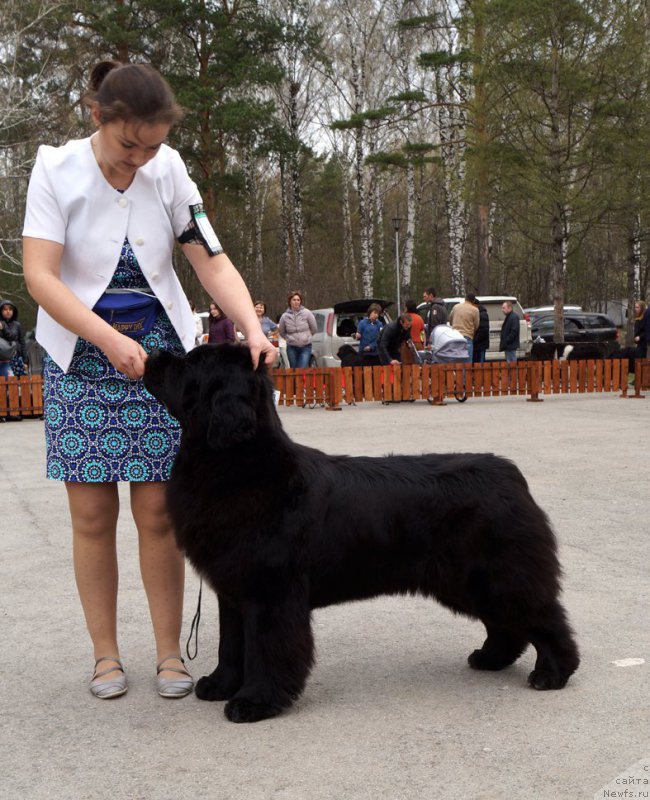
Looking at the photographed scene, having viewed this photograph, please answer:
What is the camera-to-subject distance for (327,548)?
3.10 meters

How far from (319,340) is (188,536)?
18.8 metres

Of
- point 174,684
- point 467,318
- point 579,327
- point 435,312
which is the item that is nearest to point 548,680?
point 174,684

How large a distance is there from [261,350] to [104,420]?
0.71 m

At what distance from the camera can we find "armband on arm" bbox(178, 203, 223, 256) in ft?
11.3

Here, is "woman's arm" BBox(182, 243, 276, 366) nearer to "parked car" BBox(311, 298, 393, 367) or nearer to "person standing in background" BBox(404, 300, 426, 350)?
"person standing in background" BBox(404, 300, 426, 350)

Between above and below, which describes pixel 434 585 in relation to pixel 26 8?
below

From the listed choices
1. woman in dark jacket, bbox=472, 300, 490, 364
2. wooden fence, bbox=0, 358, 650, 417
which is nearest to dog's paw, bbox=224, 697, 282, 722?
wooden fence, bbox=0, 358, 650, 417

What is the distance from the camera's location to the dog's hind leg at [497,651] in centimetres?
346

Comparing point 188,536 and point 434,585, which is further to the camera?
point 434,585

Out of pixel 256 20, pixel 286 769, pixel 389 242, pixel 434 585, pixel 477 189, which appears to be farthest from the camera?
pixel 389 242

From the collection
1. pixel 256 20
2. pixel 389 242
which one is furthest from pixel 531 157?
pixel 389 242

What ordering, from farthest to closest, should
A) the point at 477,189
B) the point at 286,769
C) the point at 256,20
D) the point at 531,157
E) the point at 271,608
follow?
the point at 256,20, the point at 477,189, the point at 531,157, the point at 271,608, the point at 286,769

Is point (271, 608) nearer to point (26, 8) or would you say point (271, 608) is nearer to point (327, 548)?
point (327, 548)

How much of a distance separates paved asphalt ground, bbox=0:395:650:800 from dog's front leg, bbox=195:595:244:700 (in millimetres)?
75
